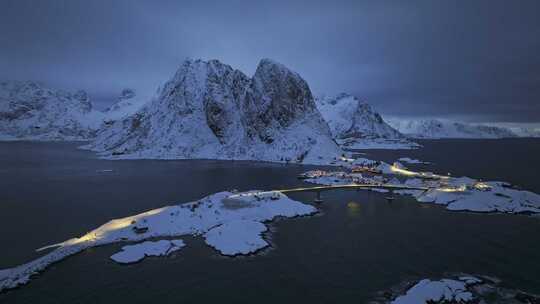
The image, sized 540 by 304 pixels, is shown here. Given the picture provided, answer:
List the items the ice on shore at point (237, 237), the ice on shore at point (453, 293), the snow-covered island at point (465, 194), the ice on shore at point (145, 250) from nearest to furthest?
1. the ice on shore at point (453, 293)
2. the ice on shore at point (145, 250)
3. the ice on shore at point (237, 237)
4. the snow-covered island at point (465, 194)

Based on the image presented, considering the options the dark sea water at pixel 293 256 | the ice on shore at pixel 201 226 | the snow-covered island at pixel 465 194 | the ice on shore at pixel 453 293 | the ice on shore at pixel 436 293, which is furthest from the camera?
the snow-covered island at pixel 465 194

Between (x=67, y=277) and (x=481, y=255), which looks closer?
(x=67, y=277)

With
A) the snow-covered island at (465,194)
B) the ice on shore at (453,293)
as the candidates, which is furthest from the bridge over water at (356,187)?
the ice on shore at (453,293)

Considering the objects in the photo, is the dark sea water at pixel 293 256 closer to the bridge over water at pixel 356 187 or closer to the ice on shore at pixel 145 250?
the ice on shore at pixel 145 250

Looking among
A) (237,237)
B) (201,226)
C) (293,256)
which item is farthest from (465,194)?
(201,226)

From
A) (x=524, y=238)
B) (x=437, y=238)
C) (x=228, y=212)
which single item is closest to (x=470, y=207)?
(x=524, y=238)

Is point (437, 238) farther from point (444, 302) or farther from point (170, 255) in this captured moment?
point (170, 255)

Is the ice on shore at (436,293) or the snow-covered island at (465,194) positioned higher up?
the snow-covered island at (465,194)
